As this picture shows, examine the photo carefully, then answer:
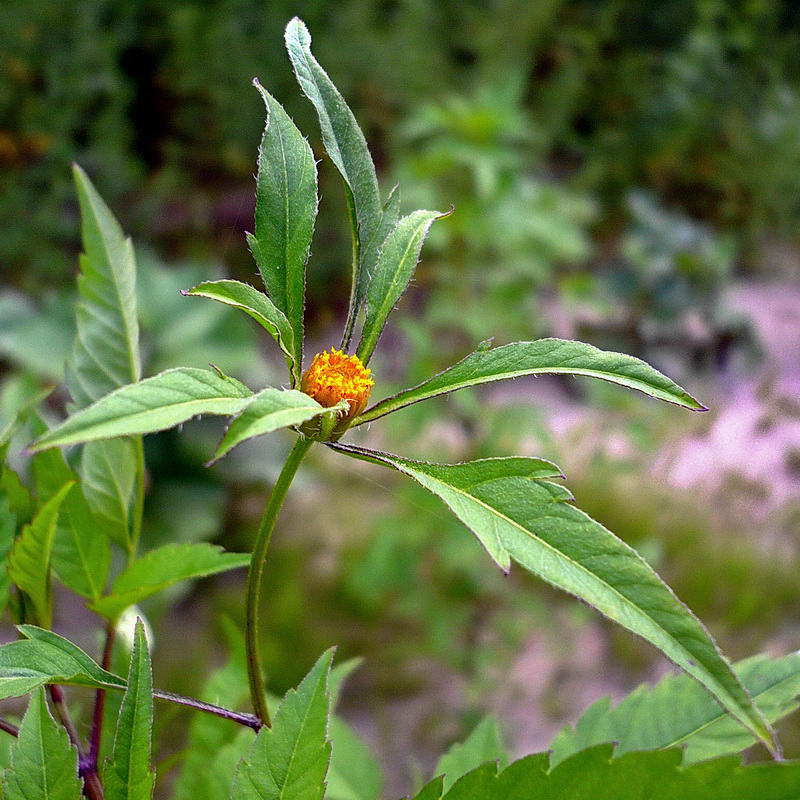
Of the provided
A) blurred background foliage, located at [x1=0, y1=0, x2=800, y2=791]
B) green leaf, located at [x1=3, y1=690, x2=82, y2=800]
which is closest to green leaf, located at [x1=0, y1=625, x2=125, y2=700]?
green leaf, located at [x1=3, y1=690, x2=82, y2=800]

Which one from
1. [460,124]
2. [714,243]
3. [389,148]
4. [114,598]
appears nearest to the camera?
[114,598]

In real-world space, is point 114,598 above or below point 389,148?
below

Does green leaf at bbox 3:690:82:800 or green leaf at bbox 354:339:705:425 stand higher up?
green leaf at bbox 354:339:705:425

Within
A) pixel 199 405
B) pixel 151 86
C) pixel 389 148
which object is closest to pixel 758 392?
pixel 389 148

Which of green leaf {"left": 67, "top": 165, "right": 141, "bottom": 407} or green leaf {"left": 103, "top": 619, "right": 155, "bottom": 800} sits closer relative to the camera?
green leaf {"left": 103, "top": 619, "right": 155, "bottom": 800}

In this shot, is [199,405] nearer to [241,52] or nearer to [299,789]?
[299,789]

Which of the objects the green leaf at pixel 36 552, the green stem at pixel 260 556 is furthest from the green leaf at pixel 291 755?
the green leaf at pixel 36 552

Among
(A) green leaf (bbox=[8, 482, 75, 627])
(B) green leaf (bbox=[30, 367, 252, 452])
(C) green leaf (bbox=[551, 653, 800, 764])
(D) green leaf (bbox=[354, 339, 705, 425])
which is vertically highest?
(D) green leaf (bbox=[354, 339, 705, 425])

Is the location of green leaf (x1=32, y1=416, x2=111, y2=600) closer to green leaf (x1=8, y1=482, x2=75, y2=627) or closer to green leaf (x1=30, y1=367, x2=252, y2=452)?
green leaf (x1=8, y1=482, x2=75, y2=627)
